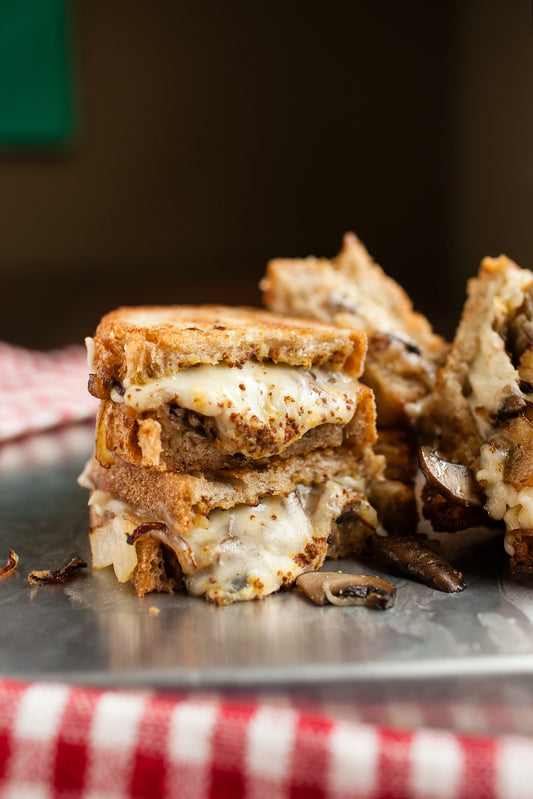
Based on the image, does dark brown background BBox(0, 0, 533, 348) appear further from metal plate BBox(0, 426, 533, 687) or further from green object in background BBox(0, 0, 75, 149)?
metal plate BBox(0, 426, 533, 687)

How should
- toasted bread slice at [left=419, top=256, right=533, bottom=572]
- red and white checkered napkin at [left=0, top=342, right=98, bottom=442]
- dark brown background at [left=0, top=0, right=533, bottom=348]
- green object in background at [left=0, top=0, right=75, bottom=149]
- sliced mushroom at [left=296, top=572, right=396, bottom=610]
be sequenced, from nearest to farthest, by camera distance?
sliced mushroom at [left=296, top=572, right=396, bottom=610], toasted bread slice at [left=419, top=256, right=533, bottom=572], red and white checkered napkin at [left=0, top=342, right=98, bottom=442], green object in background at [left=0, top=0, right=75, bottom=149], dark brown background at [left=0, top=0, right=533, bottom=348]

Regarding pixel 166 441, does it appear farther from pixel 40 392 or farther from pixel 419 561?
pixel 40 392

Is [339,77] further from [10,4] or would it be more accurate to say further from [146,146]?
[10,4]

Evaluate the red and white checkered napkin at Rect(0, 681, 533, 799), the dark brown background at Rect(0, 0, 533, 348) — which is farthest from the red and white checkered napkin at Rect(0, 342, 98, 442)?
the dark brown background at Rect(0, 0, 533, 348)

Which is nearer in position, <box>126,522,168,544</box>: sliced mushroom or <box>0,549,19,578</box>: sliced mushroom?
<box>126,522,168,544</box>: sliced mushroom

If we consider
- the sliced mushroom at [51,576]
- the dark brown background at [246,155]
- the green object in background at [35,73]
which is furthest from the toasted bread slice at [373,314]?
the green object in background at [35,73]

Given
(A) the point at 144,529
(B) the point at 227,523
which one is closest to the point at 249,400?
(B) the point at 227,523

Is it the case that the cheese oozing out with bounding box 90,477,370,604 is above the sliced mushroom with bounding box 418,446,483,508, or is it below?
below
